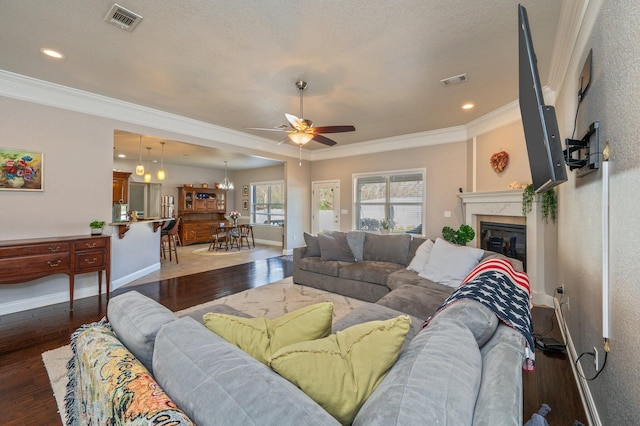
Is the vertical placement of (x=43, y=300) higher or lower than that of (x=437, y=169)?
lower

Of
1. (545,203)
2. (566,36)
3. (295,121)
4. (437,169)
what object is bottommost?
(545,203)

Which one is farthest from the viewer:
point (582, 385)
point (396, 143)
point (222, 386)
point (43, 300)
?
point (396, 143)

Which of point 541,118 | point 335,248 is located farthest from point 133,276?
point 541,118

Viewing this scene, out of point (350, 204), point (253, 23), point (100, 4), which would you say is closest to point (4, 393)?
point (100, 4)

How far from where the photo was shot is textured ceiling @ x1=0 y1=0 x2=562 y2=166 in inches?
84.2

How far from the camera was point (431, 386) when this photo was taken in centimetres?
70

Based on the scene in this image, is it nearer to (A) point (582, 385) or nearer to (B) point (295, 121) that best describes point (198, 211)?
(B) point (295, 121)

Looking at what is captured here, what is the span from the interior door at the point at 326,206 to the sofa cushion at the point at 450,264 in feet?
13.0

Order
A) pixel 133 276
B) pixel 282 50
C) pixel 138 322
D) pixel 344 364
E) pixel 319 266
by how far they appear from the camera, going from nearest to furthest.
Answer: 1. pixel 344 364
2. pixel 138 322
3. pixel 282 50
4. pixel 319 266
5. pixel 133 276

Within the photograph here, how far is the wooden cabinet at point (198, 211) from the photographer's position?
8742 millimetres

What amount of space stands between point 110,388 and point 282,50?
9.23 ft

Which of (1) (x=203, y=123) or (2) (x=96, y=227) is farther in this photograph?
(1) (x=203, y=123)

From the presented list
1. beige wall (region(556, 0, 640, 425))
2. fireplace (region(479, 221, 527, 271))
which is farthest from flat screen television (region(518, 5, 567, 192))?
fireplace (region(479, 221, 527, 271))

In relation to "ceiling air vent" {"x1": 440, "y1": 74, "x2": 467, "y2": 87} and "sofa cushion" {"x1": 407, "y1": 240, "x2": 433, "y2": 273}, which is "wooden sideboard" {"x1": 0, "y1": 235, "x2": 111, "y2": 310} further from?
"ceiling air vent" {"x1": 440, "y1": 74, "x2": 467, "y2": 87}
